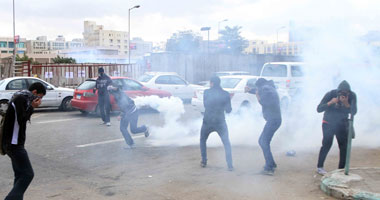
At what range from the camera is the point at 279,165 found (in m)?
6.62

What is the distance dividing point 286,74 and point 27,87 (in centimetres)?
983

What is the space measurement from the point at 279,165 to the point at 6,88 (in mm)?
10943

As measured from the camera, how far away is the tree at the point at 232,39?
10.5 meters

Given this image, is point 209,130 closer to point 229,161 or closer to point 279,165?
point 229,161

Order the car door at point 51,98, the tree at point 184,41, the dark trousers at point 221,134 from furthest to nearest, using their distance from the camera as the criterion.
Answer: the car door at point 51,98, the tree at point 184,41, the dark trousers at point 221,134

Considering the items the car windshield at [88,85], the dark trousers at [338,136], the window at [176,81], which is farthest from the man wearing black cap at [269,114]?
the window at [176,81]

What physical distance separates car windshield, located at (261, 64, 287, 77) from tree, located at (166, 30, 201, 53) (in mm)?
3118

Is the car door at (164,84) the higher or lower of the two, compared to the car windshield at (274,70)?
lower

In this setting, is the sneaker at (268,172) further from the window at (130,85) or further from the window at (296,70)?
the window at (130,85)

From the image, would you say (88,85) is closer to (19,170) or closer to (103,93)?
(103,93)

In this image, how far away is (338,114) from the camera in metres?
5.82

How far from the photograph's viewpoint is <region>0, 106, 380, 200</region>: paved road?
204 inches

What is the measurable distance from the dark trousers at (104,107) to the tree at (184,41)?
2.79m

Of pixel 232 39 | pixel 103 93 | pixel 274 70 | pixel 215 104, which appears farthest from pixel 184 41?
pixel 215 104
